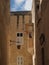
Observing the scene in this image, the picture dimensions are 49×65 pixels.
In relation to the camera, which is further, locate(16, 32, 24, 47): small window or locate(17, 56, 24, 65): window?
locate(16, 32, 24, 47): small window

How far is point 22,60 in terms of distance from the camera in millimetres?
35062

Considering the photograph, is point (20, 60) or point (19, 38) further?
point (19, 38)

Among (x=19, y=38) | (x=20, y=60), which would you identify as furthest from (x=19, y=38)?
(x=20, y=60)

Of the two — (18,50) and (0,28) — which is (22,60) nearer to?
(18,50)

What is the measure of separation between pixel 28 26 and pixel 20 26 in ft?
4.79

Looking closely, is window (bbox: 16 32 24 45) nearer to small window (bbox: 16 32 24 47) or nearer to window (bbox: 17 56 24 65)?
small window (bbox: 16 32 24 47)

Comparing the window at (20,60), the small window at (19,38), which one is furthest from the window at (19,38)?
the window at (20,60)

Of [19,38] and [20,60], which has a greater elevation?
[19,38]

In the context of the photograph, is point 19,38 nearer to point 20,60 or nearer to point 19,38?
point 19,38

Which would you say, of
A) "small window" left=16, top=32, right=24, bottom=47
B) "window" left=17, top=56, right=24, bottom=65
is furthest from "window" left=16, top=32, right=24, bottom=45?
"window" left=17, top=56, right=24, bottom=65

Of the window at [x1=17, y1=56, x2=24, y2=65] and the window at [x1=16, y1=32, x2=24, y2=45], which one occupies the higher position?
the window at [x1=16, y1=32, x2=24, y2=45]

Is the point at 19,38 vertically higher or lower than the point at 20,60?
higher

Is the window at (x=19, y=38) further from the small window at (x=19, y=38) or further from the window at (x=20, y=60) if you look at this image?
the window at (x=20, y=60)

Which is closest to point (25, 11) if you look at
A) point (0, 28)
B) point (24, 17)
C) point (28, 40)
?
point (24, 17)
